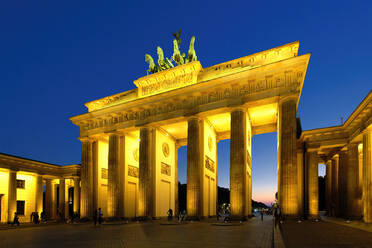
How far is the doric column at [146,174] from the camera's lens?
27188mm

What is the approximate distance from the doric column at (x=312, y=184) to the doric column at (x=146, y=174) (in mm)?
14752

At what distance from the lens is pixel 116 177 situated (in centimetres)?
3017

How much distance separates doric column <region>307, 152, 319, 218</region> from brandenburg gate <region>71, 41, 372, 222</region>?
0.09m

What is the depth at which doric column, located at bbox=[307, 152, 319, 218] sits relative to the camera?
2542 cm

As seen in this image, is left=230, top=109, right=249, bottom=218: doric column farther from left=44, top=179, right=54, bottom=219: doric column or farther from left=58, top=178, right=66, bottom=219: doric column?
left=44, top=179, right=54, bottom=219: doric column

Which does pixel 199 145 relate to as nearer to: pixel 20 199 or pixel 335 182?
pixel 335 182

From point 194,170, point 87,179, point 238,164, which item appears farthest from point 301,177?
point 87,179

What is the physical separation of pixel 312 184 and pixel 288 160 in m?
6.95

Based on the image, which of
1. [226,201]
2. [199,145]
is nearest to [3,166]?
[199,145]

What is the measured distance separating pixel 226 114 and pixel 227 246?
709 inches

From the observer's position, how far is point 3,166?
31.4m

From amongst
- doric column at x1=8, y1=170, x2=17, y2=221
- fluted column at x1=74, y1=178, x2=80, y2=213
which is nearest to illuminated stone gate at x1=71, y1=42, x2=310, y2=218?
fluted column at x1=74, y1=178, x2=80, y2=213

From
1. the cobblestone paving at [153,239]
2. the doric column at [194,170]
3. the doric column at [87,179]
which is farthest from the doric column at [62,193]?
the cobblestone paving at [153,239]

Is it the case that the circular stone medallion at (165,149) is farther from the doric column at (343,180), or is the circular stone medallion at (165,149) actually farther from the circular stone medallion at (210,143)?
the doric column at (343,180)
